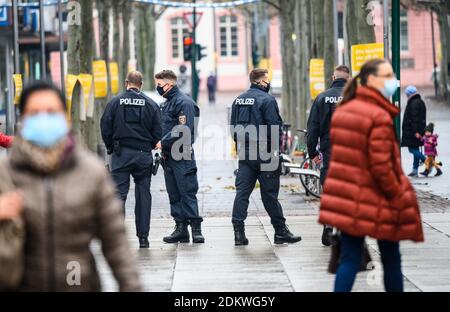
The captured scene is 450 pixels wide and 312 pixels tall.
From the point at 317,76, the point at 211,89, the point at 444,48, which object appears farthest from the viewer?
the point at 211,89

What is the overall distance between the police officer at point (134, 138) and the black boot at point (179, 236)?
505mm

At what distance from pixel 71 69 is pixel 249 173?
40.7 ft

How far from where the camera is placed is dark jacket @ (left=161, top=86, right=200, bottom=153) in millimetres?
13984

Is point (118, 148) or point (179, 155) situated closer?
point (118, 148)

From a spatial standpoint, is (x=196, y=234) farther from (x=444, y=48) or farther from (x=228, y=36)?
(x=228, y=36)

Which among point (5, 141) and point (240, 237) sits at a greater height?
point (5, 141)

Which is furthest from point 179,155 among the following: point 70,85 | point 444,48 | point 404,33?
point 404,33

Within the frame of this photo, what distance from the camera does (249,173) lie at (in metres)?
13.7

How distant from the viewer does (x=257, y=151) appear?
542 inches

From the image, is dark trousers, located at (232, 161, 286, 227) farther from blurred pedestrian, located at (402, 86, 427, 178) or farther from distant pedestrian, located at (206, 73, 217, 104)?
distant pedestrian, located at (206, 73, 217, 104)

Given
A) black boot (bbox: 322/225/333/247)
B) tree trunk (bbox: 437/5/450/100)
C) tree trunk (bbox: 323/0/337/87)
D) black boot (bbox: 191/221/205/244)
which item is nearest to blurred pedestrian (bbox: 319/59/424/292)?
black boot (bbox: 322/225/333/247)

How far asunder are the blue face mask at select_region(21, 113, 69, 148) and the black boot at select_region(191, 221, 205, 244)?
28.7 feet

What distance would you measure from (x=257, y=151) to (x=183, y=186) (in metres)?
0.96

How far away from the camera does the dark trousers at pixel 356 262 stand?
319 inches
